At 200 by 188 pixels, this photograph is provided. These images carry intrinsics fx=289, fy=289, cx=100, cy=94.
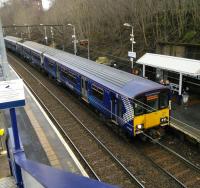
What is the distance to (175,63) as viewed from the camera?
1725cm

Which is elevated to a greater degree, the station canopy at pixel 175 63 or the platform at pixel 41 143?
the station canopy at pixel 175 63

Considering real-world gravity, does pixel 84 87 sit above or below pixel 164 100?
below

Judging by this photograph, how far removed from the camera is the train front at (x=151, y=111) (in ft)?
39.1

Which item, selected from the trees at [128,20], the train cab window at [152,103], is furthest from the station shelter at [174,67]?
the trees at [128,20]

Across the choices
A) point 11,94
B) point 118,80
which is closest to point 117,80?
point 118,80

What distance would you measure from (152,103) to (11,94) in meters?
7.79

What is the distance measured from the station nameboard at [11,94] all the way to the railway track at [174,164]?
6507mm

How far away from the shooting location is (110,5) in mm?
37031

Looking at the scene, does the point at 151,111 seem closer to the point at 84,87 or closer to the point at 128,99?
the point at 128,99

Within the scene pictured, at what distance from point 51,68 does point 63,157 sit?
14.7 m

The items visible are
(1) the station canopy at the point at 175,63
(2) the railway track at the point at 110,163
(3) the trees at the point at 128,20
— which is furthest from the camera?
(3) the trees at the point at 128,20

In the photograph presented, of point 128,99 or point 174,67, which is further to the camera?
point 174,67

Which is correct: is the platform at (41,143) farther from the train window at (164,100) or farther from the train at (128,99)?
the train window at (164,100)

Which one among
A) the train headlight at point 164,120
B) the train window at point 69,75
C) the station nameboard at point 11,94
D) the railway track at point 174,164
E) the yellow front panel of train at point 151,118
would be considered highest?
the station nameboard at point 11,94
